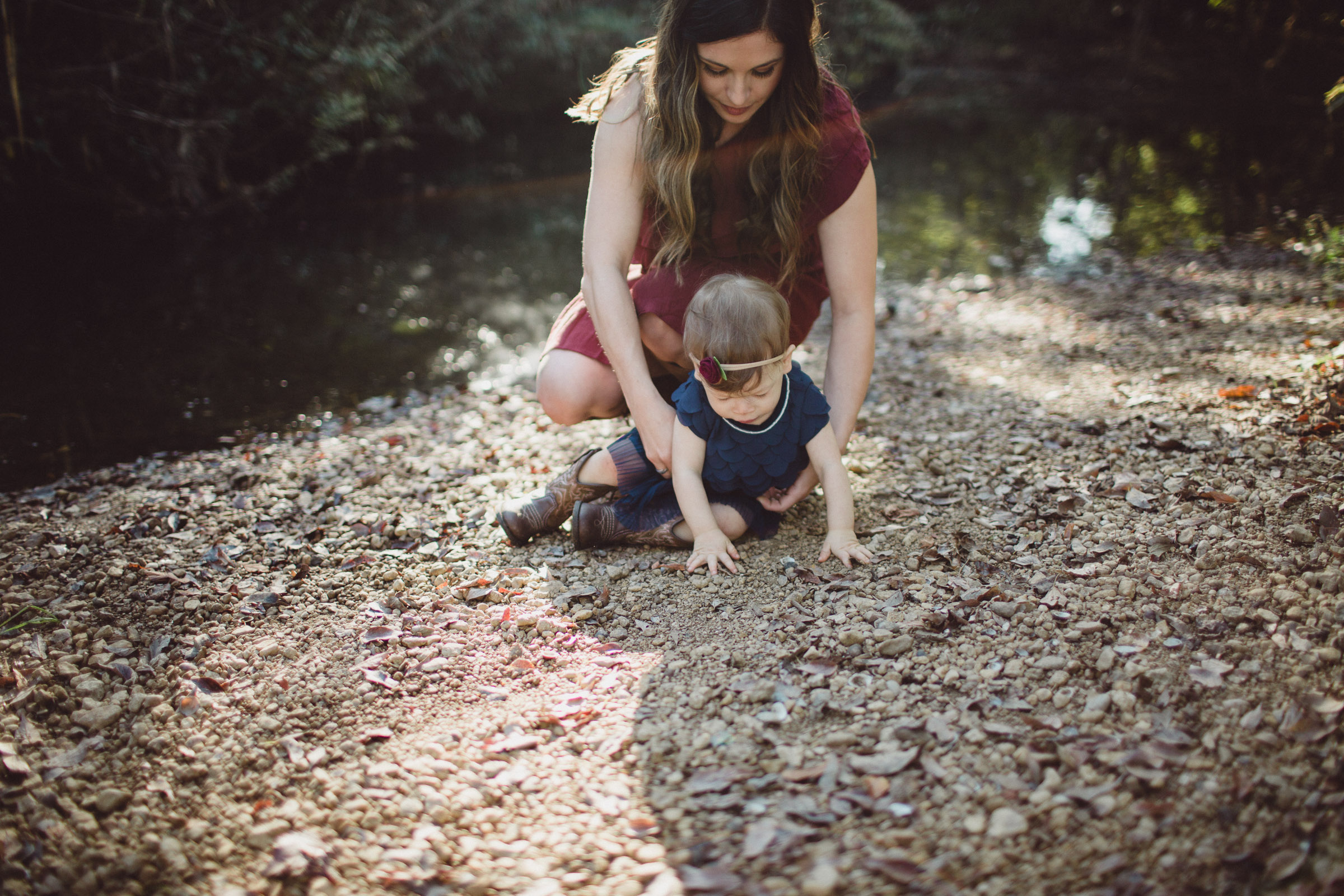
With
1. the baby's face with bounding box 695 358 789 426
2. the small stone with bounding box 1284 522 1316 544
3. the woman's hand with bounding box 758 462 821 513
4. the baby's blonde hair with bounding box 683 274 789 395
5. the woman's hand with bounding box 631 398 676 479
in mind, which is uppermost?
the baby's blonde hair with bounding box 683 274 789 395

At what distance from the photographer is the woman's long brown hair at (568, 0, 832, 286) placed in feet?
7.93

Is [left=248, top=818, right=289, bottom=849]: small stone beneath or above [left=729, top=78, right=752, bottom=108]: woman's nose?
beneath

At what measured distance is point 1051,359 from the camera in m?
4.39

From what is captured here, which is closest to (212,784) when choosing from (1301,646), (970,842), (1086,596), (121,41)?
(970,842)

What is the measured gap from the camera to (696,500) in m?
2.63

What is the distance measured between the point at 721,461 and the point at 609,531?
489mm

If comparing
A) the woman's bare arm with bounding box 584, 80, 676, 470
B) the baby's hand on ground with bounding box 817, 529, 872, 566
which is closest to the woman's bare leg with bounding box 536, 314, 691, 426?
the woman's bare arm with bounding box 584, 80, 676, 470

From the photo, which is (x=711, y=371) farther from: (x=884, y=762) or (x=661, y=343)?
(x=884, y=762)

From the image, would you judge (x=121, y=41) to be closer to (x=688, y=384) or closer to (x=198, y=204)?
(x=198, y=204)

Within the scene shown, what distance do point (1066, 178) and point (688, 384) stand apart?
27.6 ft

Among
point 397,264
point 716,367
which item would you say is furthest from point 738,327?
point 397,264

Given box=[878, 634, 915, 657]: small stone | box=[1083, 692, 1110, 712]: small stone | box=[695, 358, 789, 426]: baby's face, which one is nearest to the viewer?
box=[1083, 692, 1110, 712]: small stone

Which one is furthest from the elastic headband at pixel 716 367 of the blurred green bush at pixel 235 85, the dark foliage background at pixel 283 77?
the blurred green bush at pixel 235 85

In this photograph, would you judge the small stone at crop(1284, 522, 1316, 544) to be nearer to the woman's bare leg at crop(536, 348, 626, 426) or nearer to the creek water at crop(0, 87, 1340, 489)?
the woman's bare leg at crop(536, 348, 626, 426)
